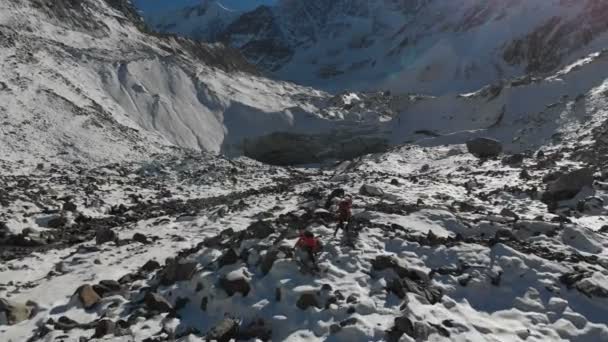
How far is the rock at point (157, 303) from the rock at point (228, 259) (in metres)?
1.67

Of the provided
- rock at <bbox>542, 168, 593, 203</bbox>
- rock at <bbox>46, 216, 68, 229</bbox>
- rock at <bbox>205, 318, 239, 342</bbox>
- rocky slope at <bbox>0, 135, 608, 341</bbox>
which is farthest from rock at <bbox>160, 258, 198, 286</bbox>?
rock at <bbox>542, 168, 593, 203</bbox>

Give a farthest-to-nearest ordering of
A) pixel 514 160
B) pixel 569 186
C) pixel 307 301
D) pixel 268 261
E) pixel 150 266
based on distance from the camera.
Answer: pixel 514 160
pixel 569 186
pixel 150 266
pixel 268 261
pixel 307 301

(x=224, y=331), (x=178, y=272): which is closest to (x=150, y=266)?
(x=178, y=272)

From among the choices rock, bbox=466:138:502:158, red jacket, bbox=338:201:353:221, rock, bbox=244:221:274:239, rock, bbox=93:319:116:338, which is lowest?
rock, bbox=93:319:116:338

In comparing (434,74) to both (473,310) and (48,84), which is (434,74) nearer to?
(48,84)

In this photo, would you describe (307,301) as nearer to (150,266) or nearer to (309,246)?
(309,246)

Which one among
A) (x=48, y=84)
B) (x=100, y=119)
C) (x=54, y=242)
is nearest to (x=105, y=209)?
(x=54, y=242)

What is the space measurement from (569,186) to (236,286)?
16698mm

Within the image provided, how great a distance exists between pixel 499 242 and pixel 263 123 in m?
53.3

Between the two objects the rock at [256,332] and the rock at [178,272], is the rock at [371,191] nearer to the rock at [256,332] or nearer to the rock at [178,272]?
the rock at [178,272]

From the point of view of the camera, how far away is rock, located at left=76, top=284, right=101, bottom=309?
35.6ft

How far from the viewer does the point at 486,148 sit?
1598 inches

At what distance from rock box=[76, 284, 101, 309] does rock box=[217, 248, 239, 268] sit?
280 cm

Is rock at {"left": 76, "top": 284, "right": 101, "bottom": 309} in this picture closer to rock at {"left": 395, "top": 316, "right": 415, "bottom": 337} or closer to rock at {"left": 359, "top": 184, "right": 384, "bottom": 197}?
rock at {"left": 395, "top": 316, "right": 415, "bottom": 337}
